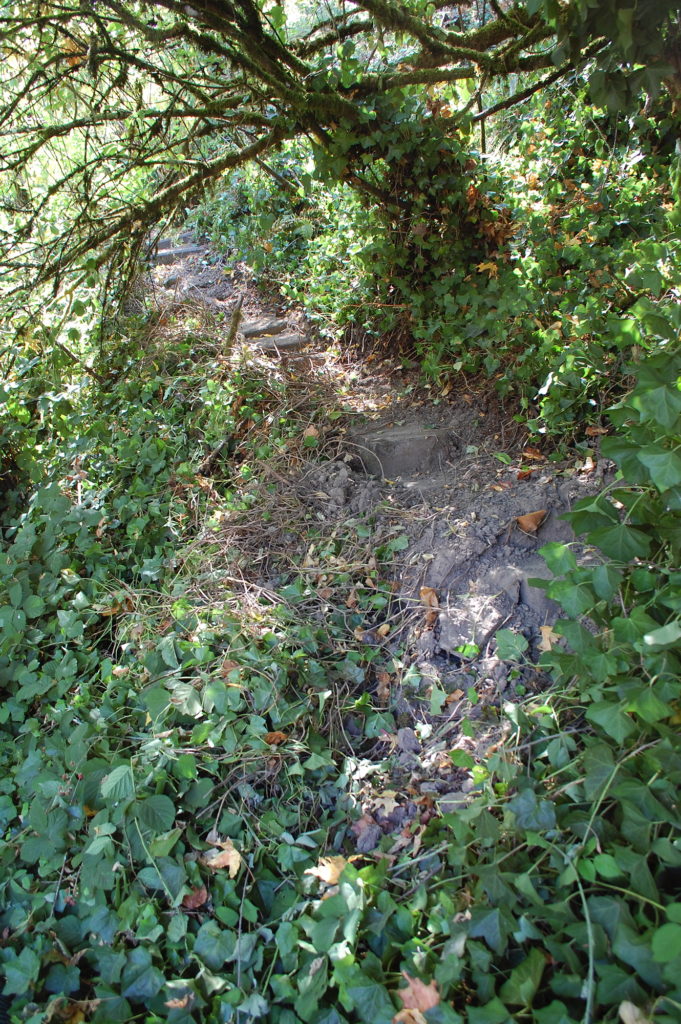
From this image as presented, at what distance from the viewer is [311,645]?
2.71 meters

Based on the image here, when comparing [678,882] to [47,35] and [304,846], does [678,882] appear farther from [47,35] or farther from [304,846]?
[47,35]

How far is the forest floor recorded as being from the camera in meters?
2.41

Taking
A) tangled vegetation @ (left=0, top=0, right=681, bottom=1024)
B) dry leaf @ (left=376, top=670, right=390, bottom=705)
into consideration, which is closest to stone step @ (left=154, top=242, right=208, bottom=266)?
tangled vegetation @ (left=0, top=0, right=681, bottom=1024)

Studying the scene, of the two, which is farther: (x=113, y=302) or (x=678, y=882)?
(x=113, y=302)

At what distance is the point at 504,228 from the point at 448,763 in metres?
2.94

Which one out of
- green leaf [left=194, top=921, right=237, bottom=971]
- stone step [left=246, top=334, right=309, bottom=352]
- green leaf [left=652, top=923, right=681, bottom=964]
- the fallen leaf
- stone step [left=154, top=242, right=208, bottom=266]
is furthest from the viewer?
stone step [left=154, top=242, right=208, bottom=266]

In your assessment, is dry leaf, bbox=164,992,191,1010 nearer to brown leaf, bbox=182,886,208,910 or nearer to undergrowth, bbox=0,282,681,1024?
undergrowth, bbox=0,282,681,1024

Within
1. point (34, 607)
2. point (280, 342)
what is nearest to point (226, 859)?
point (34, 607)

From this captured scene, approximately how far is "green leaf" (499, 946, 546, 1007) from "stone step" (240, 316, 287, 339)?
4332mm

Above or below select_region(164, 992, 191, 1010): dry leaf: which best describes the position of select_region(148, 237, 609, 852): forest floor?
above

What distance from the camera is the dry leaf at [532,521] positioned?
112 inches

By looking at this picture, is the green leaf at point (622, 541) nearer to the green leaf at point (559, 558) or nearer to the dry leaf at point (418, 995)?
the green leaf at point (559, 558)

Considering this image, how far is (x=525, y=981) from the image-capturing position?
1.55m

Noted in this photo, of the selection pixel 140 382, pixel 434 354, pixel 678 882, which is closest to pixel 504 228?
pixel 434 354
